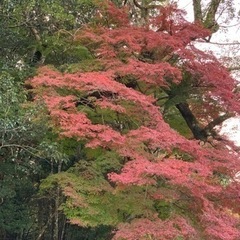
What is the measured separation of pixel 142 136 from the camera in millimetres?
3531

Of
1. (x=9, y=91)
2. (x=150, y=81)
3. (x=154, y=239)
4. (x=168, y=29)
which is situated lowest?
(x=154, y=239)

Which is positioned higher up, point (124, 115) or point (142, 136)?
point (124, 115)

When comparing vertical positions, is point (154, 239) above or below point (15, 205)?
above

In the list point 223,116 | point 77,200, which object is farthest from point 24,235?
point 223,116

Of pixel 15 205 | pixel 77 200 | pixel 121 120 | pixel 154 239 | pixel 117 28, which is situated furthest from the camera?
pixel 15 205

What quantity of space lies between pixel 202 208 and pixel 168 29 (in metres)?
2.37

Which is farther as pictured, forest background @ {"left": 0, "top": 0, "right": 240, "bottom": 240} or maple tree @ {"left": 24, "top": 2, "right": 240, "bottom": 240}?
forest background @ {"left": 0, "top": 0, "right": 240, "bottom": 240}

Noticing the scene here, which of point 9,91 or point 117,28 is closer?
point 9,91

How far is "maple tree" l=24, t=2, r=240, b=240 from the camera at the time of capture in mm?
Answer: 3334

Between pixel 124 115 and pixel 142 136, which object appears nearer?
pixel 142 136

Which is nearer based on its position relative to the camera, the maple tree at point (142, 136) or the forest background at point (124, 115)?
the maple tree at point (142, 136)

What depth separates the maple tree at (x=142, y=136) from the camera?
131 inches

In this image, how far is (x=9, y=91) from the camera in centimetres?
405

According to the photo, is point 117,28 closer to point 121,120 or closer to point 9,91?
point 121,120
